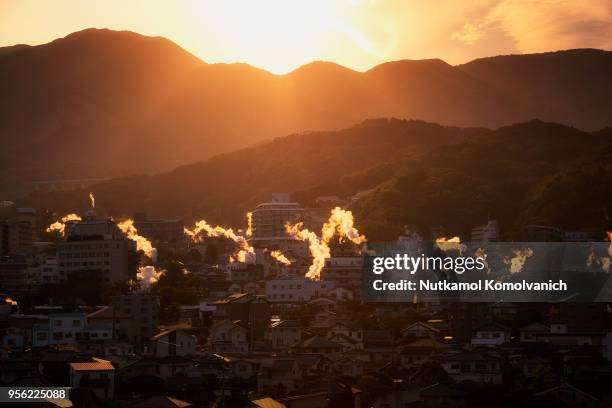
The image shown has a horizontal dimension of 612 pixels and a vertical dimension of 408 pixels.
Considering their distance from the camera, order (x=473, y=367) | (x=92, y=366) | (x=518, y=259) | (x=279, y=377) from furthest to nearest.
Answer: (x=518, y=259) → (x=473, y=367) → (x=279, y=377) → (x=92, y=366)

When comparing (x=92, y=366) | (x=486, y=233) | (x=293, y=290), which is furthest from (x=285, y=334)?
(x=486, y=233)

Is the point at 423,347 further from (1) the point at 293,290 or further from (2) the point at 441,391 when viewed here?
(1) the point at 293,290

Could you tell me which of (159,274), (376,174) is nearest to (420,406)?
(159,274)

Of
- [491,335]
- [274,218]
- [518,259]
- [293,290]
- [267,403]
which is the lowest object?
[267,403]

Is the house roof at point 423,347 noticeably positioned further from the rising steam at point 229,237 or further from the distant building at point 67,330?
the rising steam at point 229,237

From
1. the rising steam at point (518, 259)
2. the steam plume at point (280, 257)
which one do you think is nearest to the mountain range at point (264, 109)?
the steam plume at point (280, 257)

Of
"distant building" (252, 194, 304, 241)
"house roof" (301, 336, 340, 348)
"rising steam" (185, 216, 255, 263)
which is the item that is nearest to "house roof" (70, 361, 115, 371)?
"house roof" (301, 336, 340, 348)
